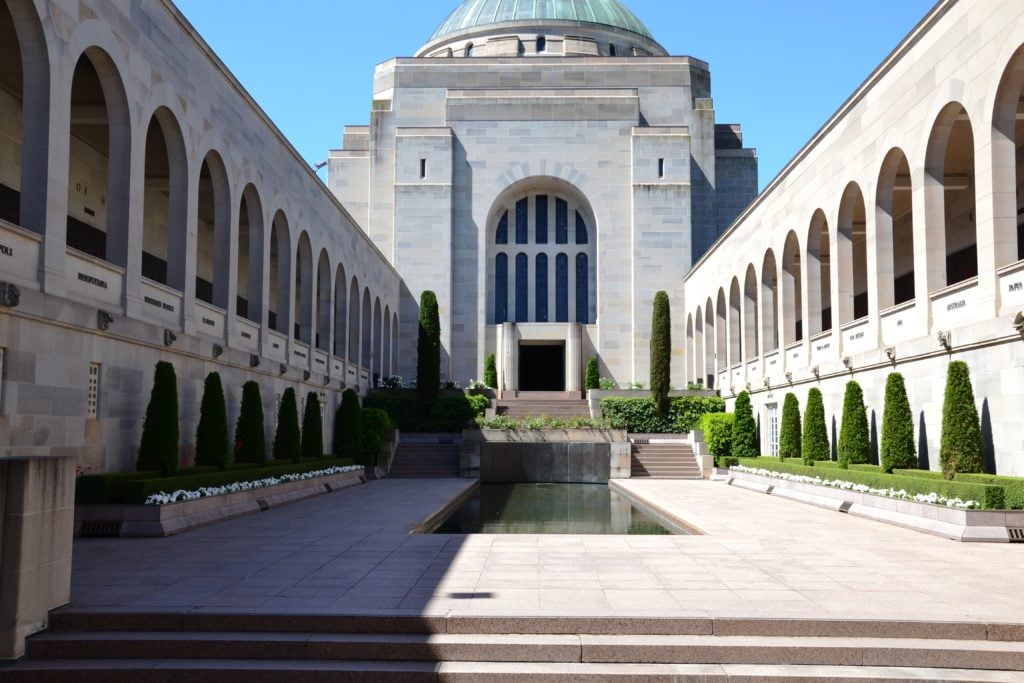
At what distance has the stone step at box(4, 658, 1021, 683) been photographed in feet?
23.5

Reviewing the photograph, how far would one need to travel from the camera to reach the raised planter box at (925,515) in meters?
13.1

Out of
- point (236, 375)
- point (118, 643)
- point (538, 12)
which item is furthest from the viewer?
Answer: point (538, 12)

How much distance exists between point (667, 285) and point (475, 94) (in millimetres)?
13543

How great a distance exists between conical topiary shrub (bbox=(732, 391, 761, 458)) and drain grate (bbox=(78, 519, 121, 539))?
65.2 feet

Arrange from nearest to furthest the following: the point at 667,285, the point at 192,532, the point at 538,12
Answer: the point at 192,532, the point at 667,285, the point at 538,12

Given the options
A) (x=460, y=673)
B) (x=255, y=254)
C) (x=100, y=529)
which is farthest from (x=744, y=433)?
(x=460, y=673)

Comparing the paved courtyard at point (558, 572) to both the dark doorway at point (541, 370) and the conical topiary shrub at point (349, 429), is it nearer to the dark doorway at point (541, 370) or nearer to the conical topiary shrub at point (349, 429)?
the conical topiary shrub at point (349, 429)

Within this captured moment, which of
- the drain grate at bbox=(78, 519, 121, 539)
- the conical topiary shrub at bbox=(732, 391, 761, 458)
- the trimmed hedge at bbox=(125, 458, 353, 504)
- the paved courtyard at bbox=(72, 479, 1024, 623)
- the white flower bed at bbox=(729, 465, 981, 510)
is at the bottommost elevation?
the paved courtyard at bbox=(72, 479, 1024, 623)

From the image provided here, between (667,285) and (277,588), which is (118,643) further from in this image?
(667,285)

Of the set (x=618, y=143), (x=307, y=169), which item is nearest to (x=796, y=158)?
(x=307, y=169)

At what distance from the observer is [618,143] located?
45750 millimetres

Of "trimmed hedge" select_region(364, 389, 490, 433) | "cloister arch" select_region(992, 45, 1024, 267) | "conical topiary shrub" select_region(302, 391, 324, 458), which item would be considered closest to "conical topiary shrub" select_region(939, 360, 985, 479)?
"cloister arch" select_region(992, 45, 1024, 267)

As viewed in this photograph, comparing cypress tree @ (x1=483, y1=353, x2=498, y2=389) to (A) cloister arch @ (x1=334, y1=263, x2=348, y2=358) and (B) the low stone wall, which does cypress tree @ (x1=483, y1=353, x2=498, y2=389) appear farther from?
(B) the low stone wall

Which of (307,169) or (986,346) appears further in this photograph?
(307,169)
